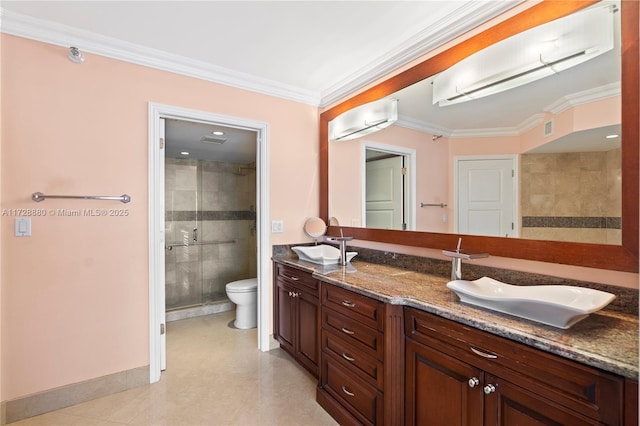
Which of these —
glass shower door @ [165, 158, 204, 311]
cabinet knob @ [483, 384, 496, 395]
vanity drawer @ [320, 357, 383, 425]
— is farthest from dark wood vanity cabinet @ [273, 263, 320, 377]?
glass shower door @ [165, 158, 204, 311]

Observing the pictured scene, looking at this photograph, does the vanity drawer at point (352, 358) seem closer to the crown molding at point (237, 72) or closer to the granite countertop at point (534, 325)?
the granite countertop at point (534, 325)

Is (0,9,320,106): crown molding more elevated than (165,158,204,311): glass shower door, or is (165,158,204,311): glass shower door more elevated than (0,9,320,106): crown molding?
(0,9,320,106): crown molding

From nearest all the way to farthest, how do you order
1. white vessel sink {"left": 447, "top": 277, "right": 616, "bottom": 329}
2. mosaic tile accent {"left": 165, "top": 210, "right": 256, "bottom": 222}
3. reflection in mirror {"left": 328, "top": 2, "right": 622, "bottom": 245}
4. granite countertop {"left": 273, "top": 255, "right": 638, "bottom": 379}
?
granite countertop {"left": 273, "top": 255, "right": 638, "bottom": 379}, white vessel sink {"left": 447, "top": 277, "right": 616, "bottom": 329}, reflection in mirror {"left": 328, "top": 2, "right": 622, "bottom": 245}, mosaic tile accent {"left": 165, "top": 210, "right": 256, "bottom": 222}

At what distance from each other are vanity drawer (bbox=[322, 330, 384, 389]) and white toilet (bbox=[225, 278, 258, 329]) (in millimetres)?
1613

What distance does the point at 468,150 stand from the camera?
1.86m

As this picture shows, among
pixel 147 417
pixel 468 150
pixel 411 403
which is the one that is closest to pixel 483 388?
pixel 411 403

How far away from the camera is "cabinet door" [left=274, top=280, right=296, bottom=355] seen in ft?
8.33

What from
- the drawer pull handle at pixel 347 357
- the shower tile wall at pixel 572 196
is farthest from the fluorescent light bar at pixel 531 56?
the drawer pull handle at pixel 347 357

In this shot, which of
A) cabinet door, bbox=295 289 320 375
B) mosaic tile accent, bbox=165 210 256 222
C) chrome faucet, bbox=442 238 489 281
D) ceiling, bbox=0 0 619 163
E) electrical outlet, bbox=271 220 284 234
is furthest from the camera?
mosaic tile accent, bbox=165 210 256 222

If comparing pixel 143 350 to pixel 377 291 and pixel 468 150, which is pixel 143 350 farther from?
pixel 468 150

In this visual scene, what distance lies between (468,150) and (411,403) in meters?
1.45

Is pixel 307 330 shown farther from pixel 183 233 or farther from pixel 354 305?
pixel 183 233

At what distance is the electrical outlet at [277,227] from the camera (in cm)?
284

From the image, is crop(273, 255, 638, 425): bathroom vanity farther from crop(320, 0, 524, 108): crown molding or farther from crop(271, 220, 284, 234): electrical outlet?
crop(320, 0, 524, 108): crown molding
